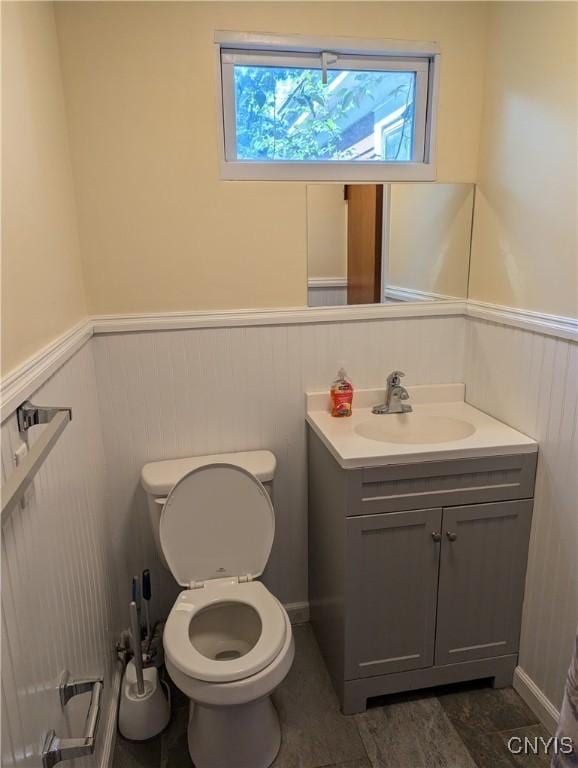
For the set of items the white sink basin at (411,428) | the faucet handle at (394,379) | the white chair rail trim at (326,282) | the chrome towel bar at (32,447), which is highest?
the white chair rail trim at (326,282)

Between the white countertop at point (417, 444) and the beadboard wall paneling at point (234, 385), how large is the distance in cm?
6

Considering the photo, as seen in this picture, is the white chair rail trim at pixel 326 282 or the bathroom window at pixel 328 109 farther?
the white chair rail trim at pixel 326 282

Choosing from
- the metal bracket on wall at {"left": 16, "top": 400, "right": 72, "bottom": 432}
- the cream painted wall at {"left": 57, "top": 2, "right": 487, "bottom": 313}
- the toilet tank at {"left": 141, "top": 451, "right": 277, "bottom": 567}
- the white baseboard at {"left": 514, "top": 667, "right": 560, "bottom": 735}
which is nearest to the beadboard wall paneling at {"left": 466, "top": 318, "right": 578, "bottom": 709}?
the white baseboard at {"left": 514, "top": 667, "right": 560, "bottom": 735}

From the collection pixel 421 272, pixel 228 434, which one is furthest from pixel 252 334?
pixel 421 272

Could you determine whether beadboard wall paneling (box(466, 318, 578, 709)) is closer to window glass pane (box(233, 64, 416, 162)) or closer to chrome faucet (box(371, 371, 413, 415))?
chrome faucet (box(371, 371, 413, 415))

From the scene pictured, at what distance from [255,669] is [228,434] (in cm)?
82

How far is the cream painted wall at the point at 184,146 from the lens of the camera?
1.62m

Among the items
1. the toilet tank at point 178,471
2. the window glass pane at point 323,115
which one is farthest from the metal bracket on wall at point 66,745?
the window glass pane at point 323,115

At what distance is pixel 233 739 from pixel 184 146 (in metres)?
1.82

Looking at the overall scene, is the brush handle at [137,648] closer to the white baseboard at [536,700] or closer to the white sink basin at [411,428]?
the white sink basin at [411,428]

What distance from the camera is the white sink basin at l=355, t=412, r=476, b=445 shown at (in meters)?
1.90

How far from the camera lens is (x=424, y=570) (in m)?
1.67

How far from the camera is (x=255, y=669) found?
4.55 ft

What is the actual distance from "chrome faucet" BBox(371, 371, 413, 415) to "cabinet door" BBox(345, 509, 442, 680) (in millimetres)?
463
